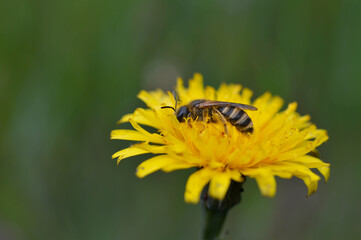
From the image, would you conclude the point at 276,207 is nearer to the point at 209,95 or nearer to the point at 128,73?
the point at 209,95

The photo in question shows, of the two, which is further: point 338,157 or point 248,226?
point 338,157

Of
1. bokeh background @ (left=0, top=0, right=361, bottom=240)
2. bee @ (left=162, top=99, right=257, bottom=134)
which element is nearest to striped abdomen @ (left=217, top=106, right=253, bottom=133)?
bee @ (left=162, top=99, right=257, bottom=134)

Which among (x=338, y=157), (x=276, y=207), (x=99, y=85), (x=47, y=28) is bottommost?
(x=276, y=207)

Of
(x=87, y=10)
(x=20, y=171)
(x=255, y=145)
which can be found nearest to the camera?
(x=255, y=145)

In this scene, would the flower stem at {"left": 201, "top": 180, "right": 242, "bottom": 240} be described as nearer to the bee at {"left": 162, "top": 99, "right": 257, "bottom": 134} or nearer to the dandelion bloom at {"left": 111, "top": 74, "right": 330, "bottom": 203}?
the dandelion bloom at {"left": 111, "top": 74, "right": 330, "bottom": 203}

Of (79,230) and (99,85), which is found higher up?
(99,85)

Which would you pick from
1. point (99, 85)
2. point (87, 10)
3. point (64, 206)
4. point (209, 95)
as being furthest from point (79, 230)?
point (87, 10)

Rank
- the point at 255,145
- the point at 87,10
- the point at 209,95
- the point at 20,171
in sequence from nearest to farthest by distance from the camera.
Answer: the point at 255,145, the point at 209,95, the point at 20,171, the point at 87,10

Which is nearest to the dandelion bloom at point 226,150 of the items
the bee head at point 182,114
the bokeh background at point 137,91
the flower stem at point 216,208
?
the bee head at point 182,114
